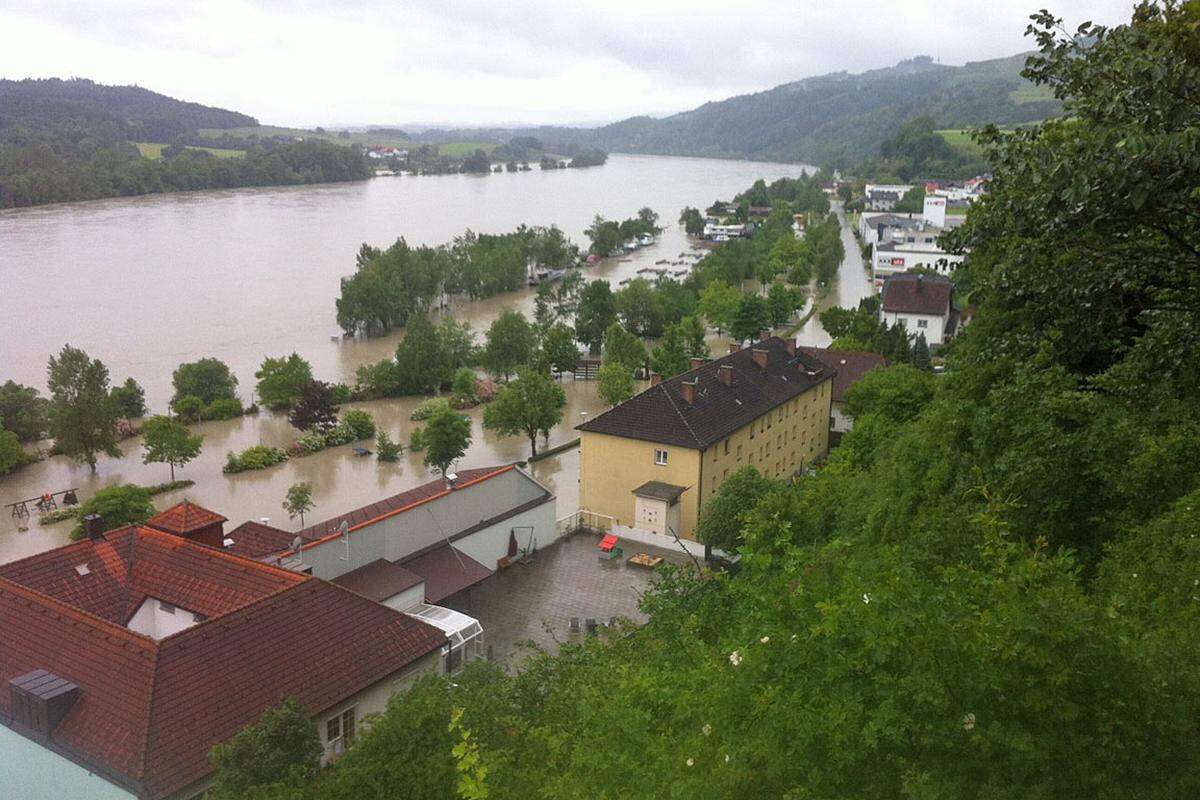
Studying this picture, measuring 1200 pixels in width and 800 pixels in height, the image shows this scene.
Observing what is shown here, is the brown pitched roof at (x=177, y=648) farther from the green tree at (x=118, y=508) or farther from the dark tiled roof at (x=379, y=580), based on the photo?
the green tree at (x=118, y=508)

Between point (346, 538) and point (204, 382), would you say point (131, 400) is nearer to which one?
point (204, 382)

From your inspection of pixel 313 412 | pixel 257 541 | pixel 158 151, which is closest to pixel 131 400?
pixel 313 412

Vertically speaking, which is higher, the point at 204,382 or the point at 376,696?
the point at 376,696

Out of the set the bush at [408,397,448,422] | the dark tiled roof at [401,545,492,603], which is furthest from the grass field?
the dark tiled roof at [401,545,492,603]

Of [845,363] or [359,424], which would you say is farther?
[359,424]

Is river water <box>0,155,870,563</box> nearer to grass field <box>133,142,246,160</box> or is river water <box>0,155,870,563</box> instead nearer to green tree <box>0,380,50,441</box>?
green tree <box>0,380,50,441</box>
